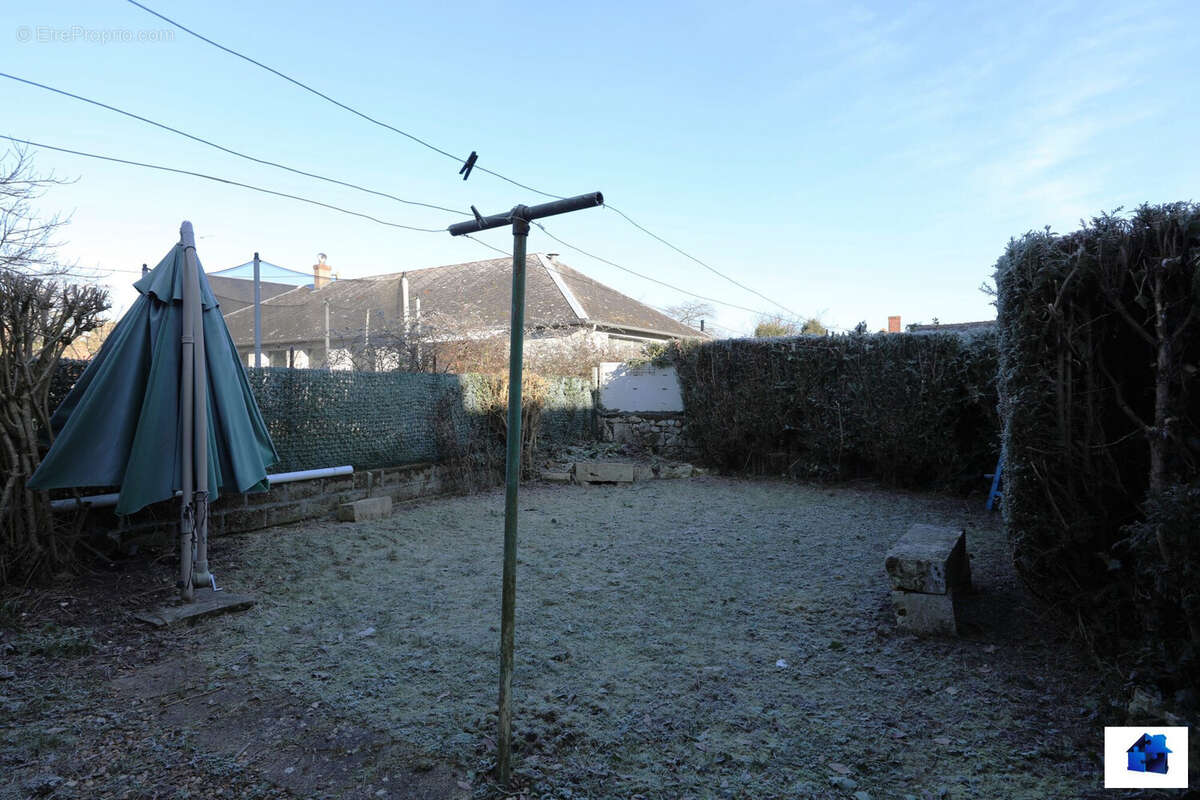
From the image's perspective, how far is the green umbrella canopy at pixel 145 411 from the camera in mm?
4039

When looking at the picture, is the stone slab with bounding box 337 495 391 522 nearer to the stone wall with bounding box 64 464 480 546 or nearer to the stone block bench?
the stone wall with bounding box 64 464 480 546

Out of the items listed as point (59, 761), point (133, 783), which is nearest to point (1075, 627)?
point (133, 783)

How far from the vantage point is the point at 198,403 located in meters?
4.24

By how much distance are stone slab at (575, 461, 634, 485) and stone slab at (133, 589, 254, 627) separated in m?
5.91

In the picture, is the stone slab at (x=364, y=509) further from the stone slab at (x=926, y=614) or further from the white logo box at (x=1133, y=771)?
the white logo box at (x=1133, y=771)

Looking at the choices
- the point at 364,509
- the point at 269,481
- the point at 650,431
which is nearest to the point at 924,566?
the point at 269,481

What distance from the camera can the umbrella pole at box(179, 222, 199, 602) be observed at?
4180 mm

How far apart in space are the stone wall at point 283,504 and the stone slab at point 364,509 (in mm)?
218

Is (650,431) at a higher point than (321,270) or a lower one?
lower

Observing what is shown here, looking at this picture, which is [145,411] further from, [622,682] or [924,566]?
[924,566]

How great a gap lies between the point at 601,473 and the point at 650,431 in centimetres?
268

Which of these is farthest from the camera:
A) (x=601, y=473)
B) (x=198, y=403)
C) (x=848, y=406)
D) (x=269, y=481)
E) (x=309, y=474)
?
(x=601, y=473)

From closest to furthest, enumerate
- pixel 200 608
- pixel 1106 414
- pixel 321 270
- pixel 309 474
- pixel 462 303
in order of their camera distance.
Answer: pixel 1106 414 → pixel 200 608 → pixel 309 474 → pixel 462 303 → pixel 321 270

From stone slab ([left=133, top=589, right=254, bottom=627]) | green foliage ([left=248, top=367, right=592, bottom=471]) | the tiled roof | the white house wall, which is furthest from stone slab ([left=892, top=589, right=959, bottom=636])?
the tiled roof
